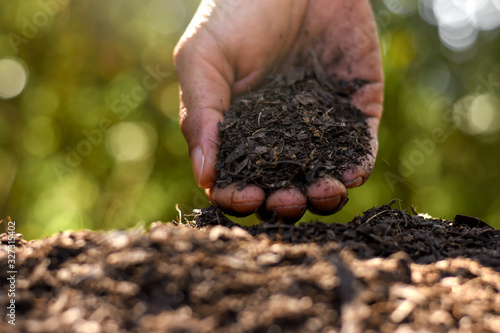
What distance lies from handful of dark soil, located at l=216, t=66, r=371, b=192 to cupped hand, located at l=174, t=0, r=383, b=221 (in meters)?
0.08

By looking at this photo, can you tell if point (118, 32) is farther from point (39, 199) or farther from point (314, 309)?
point (314, 309)

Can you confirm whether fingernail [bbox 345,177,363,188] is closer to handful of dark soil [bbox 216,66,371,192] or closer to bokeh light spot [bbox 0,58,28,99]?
handful of dark soil [bbox 216,66,371,192]

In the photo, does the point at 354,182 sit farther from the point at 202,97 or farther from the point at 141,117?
the point at 141,117

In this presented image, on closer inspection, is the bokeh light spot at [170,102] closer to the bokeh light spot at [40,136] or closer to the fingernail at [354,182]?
the bokeh light spot at [40,136]

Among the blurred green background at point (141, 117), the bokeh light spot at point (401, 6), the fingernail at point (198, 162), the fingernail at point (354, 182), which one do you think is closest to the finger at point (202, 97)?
the fingernail at point (198, 162)

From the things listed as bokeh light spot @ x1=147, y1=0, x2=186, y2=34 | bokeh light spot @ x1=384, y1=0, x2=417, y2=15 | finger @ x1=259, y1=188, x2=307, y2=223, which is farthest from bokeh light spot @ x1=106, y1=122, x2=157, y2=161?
bokeh light spot @ x1=384, y1=0, x2=417, y2=15

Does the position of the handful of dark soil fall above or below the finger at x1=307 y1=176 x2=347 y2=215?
above

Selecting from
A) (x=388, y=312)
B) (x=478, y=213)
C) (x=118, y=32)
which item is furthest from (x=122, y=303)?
(x=478, y=213)

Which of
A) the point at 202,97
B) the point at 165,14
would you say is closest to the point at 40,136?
the point at 165,14

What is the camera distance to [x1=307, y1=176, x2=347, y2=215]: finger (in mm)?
2508

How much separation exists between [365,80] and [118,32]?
651 centimetres

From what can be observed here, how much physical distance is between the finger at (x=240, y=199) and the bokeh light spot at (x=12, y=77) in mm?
6822

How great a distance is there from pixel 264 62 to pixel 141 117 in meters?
5.70

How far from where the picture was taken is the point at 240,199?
255 centimetres
